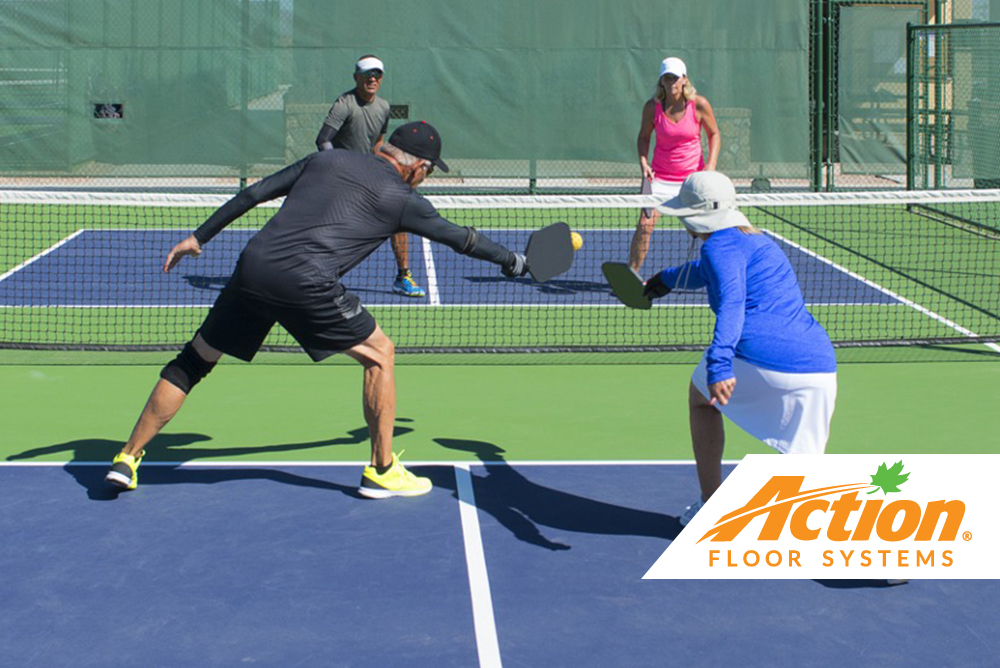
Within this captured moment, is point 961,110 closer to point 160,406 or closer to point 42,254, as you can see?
point 42,254

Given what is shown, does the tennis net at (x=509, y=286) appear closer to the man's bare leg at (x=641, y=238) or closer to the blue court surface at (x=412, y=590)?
the man's bare leg at (x=641, y=238)

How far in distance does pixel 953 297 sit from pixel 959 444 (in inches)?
194

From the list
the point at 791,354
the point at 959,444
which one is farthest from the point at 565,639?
the point at 959,444

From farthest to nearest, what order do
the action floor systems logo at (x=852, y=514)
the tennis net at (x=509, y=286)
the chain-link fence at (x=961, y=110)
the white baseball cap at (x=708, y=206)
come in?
the chain-link fence at (x=961, y=110) → the tennis net at (x=509, y=286) → the white baseball cap at (x=708, y=206) → the action floor systems logo at (x=852, y=514)

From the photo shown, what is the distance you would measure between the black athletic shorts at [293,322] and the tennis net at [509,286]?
8.73 feet

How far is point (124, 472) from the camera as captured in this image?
707 centimetres

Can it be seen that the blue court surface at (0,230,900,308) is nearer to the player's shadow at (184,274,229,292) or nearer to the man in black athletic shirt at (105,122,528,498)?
the player's shadow at (184,274,229,292)

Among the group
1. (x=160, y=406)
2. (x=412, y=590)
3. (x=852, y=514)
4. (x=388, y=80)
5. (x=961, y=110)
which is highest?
(x=388, y=80)

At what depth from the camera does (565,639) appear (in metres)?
5.46

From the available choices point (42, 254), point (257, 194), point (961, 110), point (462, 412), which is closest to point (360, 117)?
point (462, 412)

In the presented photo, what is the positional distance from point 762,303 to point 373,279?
8150 millimetres

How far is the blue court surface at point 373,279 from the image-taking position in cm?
1280

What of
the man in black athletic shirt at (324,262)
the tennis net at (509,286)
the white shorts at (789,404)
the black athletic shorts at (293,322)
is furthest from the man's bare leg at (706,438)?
the tennis net at (509,286)

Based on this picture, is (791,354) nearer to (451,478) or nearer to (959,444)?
(451,478)
